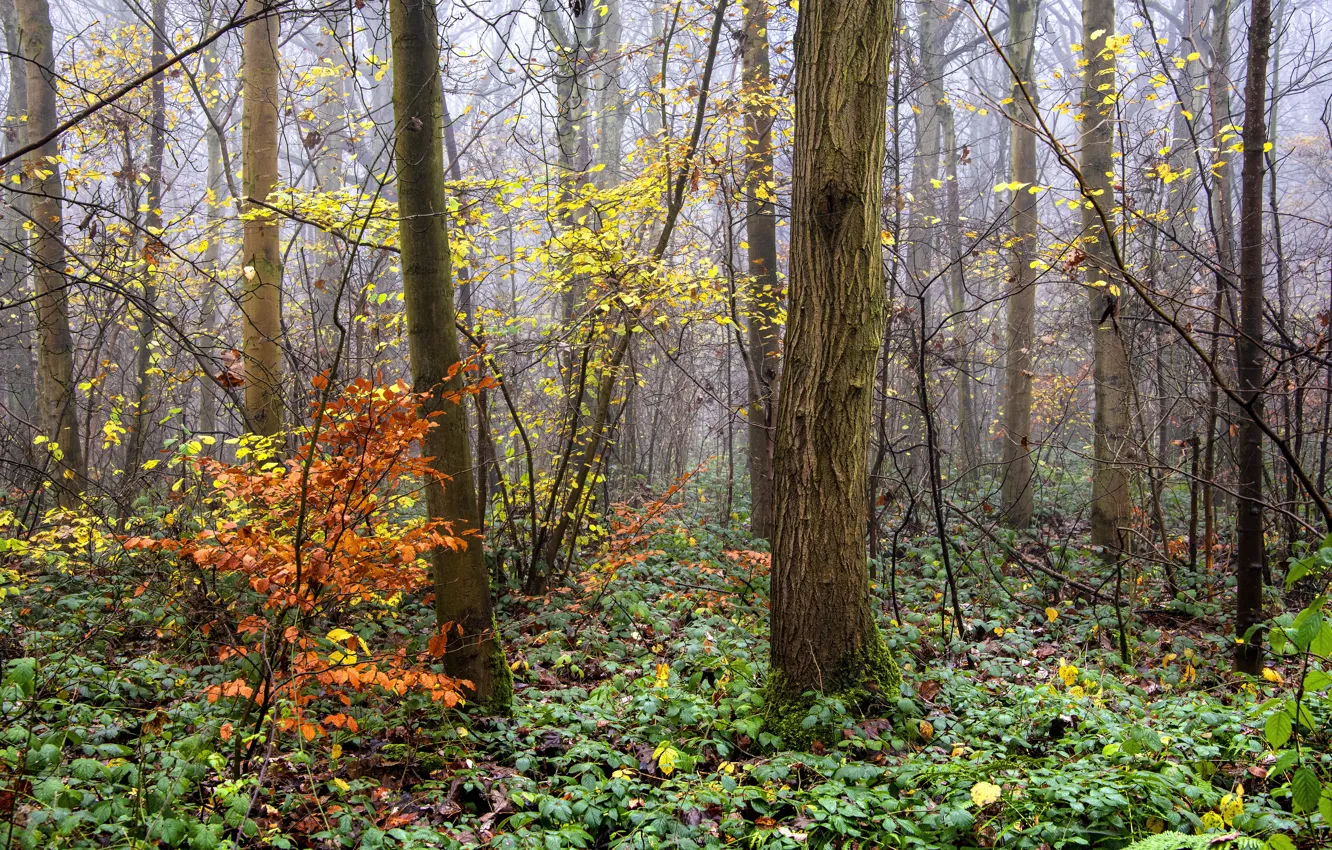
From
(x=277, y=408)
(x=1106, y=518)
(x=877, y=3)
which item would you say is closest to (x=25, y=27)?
(x=277, y=408)

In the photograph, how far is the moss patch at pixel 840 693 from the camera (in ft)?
13.3

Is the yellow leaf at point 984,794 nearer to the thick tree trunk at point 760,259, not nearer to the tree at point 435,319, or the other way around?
the tree at point 435,319

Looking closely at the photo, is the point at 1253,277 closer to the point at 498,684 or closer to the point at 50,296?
the point at 498,684

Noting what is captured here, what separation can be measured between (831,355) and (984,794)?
6.88 feet

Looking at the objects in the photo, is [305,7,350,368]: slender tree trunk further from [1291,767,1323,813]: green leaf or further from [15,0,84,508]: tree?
[1291,767,1323,813]: green leaf

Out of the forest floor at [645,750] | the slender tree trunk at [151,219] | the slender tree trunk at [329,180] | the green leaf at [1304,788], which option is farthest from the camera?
the slender tree trunk at [151,219]

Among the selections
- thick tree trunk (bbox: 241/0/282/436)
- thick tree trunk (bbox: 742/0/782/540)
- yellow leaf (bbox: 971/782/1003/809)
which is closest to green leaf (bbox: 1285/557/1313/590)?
yellow leaf (bbox: 971/782/1003/809)

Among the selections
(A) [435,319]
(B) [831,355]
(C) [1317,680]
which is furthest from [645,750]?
(C) [1317,680]

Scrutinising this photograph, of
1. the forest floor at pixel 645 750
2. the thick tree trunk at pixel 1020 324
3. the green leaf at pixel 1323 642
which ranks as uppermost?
the thick tree trunk at pixel 1020 324

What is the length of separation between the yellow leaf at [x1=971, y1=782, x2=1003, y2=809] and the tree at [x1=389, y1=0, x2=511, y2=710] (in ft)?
8.67

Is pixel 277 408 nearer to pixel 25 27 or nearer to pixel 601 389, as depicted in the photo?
pixel 601 389

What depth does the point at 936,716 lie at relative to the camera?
4.09 meters

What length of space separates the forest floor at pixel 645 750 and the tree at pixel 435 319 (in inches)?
20.4

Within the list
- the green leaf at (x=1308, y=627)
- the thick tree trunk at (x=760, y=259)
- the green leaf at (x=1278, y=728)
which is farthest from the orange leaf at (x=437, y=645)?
the thick tree trunk at (x=760, y=259)
